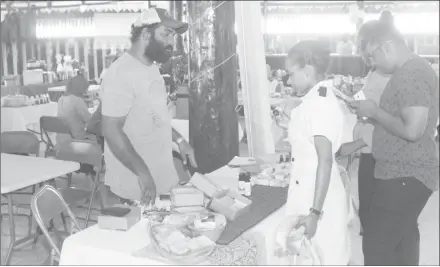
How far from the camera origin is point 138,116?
108 inches

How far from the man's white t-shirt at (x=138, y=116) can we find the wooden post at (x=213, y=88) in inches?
24.8

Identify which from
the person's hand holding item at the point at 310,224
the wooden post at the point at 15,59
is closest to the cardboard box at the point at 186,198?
the person's hand holding item at the point at 310,224

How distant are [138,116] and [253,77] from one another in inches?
45.2

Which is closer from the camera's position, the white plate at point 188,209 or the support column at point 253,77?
the white plate at point 188,209

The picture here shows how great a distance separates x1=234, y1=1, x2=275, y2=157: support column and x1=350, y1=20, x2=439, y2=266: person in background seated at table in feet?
3.73

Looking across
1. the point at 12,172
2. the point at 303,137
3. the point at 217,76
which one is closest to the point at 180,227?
the point at 303,137

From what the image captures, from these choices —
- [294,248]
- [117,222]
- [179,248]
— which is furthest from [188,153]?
[179,248]

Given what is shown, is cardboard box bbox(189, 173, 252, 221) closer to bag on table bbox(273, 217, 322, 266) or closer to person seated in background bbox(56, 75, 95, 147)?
bag on table bbox(273, 217, 322, 266)

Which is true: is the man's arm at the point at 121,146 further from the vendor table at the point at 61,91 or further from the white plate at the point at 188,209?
the vendor table at the point at 61,91

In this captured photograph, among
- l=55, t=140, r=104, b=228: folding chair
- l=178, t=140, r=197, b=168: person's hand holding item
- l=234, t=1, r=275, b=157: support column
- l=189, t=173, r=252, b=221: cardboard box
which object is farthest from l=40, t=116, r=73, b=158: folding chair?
l=189, t=173, r=252, b=221: cardboard box

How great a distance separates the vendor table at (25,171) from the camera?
329cm

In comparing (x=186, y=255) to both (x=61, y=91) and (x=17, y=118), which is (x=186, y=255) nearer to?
(x=17, y=118)

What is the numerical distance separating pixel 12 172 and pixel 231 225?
1.90 m

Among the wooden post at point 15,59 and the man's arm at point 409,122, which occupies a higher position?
the wooden post at point 15,59
